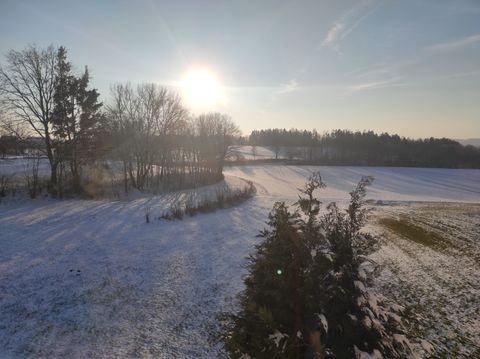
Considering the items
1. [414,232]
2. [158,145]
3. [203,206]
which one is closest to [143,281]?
[203,206]

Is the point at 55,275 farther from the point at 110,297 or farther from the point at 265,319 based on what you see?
the point at 265,319

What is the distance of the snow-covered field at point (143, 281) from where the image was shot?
666 cm

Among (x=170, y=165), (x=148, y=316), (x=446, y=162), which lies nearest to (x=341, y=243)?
(x=148, y=316)

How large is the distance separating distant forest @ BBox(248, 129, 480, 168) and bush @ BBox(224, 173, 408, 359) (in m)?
80.7

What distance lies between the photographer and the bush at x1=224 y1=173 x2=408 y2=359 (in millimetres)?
3562

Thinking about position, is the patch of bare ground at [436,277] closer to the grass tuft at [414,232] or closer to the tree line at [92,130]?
the grass tuft at [414,232]

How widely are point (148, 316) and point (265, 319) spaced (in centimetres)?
544

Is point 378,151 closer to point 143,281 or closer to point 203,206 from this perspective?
point 203,206

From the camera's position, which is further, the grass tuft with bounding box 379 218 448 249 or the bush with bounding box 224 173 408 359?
the grass tuft with bounding box 379 218 448 249

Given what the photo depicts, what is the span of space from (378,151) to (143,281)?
93255 millimetres

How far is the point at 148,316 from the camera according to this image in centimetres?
756

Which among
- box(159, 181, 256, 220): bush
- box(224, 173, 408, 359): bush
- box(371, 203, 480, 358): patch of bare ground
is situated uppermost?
box(224, 173, 408, 359): bush

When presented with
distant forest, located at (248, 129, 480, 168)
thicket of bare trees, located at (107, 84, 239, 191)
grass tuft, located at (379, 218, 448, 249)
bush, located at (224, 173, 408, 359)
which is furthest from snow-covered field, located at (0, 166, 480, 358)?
distant forest, located at (248, 129, 480, 168)

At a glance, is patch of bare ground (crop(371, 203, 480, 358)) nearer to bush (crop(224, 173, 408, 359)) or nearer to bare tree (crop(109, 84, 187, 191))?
bush (crop(224, 173, 408, 359))
